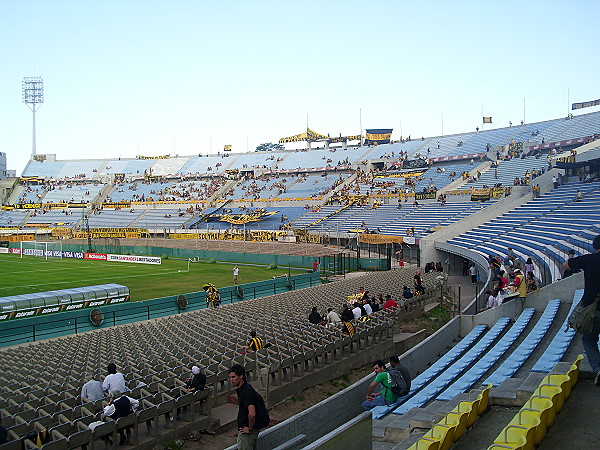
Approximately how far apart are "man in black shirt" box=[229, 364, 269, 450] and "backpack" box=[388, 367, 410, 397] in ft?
9.94

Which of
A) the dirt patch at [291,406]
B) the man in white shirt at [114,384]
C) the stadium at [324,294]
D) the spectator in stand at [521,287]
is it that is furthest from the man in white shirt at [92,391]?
the spectator in stand at [521,287]

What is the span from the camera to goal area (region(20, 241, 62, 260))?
5616 cm

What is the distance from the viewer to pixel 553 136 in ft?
201

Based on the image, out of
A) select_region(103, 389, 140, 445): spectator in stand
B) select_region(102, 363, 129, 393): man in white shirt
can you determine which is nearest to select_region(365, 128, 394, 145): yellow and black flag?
select_region(102, 363, 129, 393): man in white shirt

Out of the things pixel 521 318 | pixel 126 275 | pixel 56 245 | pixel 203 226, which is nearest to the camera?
pixel 521 318

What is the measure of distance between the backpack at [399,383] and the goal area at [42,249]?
175ft

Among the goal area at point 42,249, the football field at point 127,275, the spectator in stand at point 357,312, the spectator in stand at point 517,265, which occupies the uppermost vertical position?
the spectator in stand at point 517,265

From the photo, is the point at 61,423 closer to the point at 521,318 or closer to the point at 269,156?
the point at 521,318

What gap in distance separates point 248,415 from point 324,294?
57.3 ft

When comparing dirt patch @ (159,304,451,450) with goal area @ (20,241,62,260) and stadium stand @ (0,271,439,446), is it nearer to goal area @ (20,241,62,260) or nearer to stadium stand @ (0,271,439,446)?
stadium stand @ (0,271,439,446)

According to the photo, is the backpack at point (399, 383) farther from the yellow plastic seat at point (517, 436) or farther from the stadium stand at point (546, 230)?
the stadium stand at point (546, 230)

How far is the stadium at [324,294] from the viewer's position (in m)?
7.84

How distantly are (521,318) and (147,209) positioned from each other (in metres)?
73.0

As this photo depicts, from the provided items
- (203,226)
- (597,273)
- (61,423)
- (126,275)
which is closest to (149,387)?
(61,423)
